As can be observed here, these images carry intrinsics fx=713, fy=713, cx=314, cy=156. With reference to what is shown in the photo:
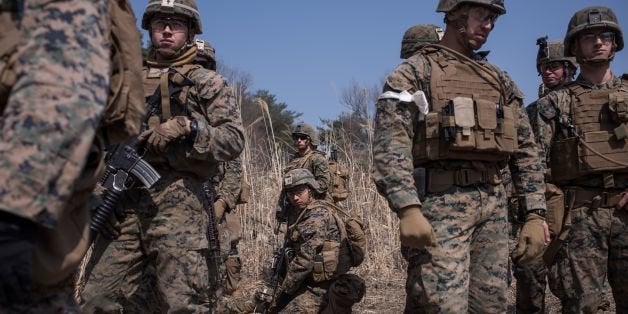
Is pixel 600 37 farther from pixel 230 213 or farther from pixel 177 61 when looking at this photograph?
pixel 230 213

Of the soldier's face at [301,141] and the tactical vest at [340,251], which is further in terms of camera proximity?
the soldier's face at [301,141]

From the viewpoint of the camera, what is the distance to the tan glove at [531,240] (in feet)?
13.0

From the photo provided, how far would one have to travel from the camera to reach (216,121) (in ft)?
13.3

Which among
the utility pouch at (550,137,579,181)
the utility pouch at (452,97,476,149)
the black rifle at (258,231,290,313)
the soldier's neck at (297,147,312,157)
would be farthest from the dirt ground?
the utility pouch at (452,97,476,149)

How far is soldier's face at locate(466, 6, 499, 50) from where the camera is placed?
396 cm

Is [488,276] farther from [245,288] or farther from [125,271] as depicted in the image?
[245,288]

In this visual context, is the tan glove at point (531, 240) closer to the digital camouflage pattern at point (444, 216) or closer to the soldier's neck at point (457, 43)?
the digital camouflage pattern at point (444, 216)

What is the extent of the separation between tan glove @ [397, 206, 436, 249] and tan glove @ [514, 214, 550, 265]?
2.54 ft

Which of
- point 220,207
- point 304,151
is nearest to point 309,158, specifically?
point 304,151

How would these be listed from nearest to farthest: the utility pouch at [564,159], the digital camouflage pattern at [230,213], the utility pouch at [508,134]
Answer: the utility pouch at [508,134]
the utility pouch at [564,159]
the digital camouflage pattern at [230,213]

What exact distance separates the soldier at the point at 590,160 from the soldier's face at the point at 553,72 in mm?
1645

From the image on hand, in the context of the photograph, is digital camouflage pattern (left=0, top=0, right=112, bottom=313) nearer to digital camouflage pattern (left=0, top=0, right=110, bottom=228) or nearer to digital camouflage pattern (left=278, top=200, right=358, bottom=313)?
digital camouflage pattern (left=0, top=0, right=110, bottom=228)

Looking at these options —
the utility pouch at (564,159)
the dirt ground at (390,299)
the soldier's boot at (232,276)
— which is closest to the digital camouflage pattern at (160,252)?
the utility pouch at (564,159)

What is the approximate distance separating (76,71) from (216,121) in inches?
93.2
